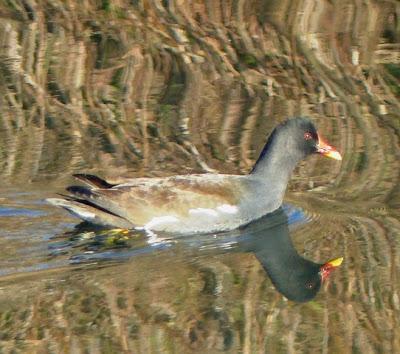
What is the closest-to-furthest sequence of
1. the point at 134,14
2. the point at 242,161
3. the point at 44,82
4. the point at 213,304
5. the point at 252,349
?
the point at 252,349 < the point at 213,304 < the point at 242,161 < the point at 44,82 < the point at 134,14

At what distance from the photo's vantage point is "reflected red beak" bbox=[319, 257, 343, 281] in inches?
293

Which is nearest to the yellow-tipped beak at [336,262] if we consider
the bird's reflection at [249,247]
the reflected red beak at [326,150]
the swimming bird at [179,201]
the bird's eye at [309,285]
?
the bird's reflection at [249,247]

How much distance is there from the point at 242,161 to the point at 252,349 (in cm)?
340

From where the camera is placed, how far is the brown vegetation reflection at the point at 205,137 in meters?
6.60

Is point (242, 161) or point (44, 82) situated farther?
point (44, 82)

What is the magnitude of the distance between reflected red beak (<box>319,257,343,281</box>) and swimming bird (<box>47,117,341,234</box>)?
1.02 m

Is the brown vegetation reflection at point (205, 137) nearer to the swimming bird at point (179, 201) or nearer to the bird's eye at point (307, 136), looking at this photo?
the swimming bird at point (179, 201)

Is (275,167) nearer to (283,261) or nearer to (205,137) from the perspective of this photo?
(283,261)

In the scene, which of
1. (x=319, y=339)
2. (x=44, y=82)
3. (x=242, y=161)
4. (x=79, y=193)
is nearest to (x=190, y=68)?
(x=44, y=82)

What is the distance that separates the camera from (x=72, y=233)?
320 inches

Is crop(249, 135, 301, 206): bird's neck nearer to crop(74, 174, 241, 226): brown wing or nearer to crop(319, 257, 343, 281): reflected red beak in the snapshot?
crop(74, 174, 241, 226): brown wing

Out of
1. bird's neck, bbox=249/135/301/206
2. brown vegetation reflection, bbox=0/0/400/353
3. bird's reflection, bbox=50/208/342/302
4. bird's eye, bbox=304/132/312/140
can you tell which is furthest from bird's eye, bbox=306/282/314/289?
bird's eye, bbox=304/132/312/140

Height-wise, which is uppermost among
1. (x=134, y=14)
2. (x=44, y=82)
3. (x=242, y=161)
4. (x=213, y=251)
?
(x=134, y=14)

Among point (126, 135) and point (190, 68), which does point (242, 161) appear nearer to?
point (126, 135)
